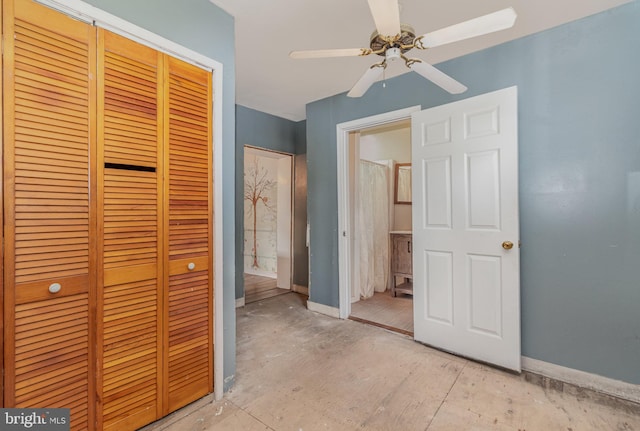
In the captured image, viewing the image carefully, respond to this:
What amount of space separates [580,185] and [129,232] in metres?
2.74

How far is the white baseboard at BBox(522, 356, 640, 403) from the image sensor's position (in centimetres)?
177

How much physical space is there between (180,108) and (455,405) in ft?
7.70

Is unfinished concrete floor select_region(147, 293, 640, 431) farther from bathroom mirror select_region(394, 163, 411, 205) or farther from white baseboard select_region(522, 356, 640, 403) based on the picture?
bathroom mirror select_region(394, 163, 411, 205)

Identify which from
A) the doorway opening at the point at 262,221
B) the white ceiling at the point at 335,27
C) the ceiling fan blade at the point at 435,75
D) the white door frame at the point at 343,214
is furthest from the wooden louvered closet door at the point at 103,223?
the doorway opening at the point at 262,221

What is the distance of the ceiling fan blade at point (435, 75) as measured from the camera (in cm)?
154

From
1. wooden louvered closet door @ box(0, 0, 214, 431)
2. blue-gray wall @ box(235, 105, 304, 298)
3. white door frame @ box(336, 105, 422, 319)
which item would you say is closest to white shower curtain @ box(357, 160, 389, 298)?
white door frame @ box(336, 105, 422, 319)

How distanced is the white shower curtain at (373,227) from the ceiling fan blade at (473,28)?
8.11 ft

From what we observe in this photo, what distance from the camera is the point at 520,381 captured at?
1958 mm

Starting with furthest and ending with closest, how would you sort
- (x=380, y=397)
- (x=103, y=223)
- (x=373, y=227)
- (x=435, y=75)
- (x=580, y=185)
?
(x=373, y=227)
(x=580, y=185)
(x=380, y=397)
(x=435, y=75)
(x=103, y=223)

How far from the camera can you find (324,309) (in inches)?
130

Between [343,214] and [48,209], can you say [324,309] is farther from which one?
[48,209]

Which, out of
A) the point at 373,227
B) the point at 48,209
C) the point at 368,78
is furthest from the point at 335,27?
the point at 373,227

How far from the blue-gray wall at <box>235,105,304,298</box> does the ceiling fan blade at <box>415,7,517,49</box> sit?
264 centimetres

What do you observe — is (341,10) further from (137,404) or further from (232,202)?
(137,404)
